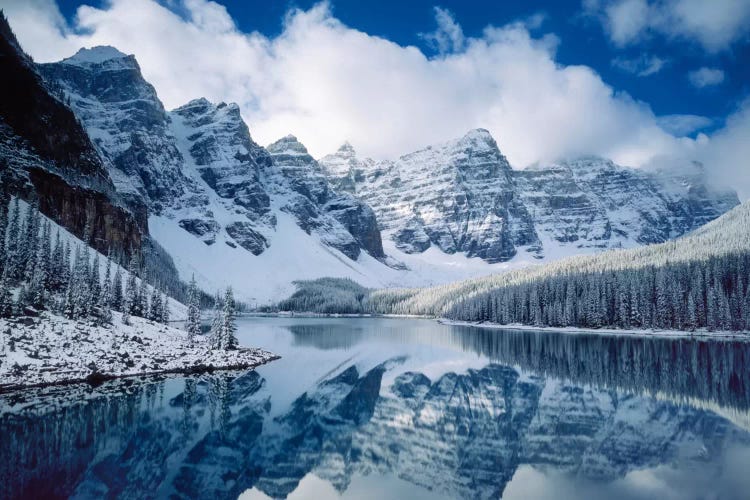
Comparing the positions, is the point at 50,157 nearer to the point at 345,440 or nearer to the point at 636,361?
the point at 345,440

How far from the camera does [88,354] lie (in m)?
40.2

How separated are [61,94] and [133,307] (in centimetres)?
7829

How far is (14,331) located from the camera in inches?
1491

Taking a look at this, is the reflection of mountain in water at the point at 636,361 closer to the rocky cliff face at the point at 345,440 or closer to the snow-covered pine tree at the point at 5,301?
the rocky cliff face at the point at 345,440

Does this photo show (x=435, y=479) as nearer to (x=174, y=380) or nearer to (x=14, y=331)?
(x=174, y=380)

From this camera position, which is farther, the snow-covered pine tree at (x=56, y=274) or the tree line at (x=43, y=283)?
the snow-covered pine tree at (x=56, y=274)

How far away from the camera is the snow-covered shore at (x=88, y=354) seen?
3547 centimetres

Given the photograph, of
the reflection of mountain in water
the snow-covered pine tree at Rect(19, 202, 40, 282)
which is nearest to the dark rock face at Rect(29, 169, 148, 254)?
the snow-covered pine tree at Rect(19, 202, 40, 282)

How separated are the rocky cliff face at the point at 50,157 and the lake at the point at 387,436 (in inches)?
2853

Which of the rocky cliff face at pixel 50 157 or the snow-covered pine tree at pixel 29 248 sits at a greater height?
the rocky cliff face at pixel 50 157

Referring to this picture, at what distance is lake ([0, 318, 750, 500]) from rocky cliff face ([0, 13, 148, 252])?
238ft

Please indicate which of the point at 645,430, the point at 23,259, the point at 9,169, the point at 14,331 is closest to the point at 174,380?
the point at 14,331

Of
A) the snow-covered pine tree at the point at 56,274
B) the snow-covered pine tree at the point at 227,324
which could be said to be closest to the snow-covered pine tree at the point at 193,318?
the snow-covered pine tree at the point at 227,324

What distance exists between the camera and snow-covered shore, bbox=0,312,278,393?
116ft
